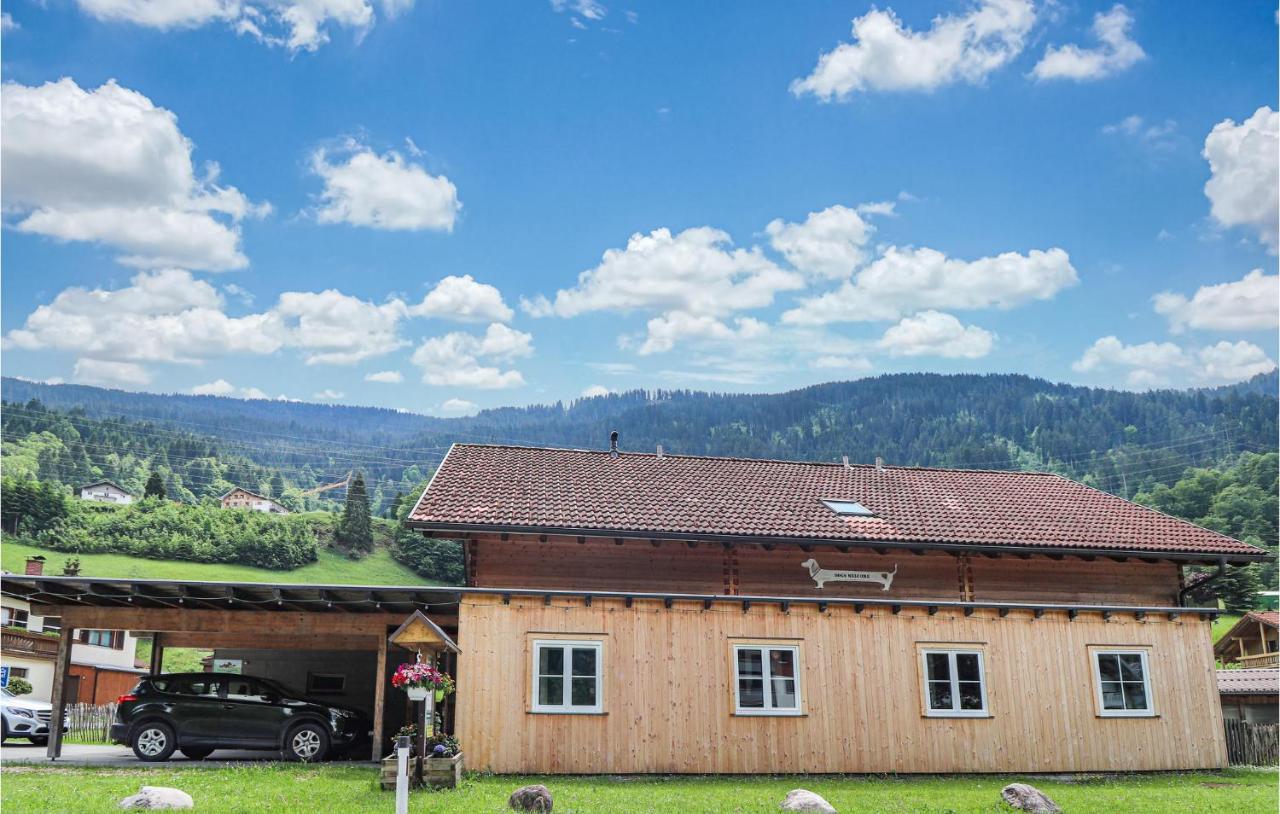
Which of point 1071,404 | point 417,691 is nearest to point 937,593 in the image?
point 417,691

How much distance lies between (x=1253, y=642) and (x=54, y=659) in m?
54.5

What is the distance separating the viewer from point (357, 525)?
98.2m

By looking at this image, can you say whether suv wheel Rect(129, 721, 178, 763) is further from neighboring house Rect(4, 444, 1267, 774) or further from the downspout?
the downspout

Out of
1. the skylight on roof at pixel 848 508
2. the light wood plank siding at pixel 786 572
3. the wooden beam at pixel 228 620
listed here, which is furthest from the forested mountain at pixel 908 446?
the skylight on roof at pixel 848 508

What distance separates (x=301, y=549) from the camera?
89.4 meters

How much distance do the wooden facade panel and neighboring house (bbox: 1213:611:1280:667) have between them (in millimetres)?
32437

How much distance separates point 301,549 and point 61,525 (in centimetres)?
1886

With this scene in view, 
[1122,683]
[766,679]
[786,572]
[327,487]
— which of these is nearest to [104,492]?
[327,487]

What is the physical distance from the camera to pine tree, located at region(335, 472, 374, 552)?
9712 cm

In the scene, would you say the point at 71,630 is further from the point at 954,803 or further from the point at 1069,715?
the point at 1069,715

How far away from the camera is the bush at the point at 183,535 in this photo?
80.4 m

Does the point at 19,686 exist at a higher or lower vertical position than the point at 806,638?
lower

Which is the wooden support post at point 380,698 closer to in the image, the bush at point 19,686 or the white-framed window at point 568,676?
the white-framed window at point 568,676

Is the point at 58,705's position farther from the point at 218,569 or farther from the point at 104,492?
the point at 104,492
